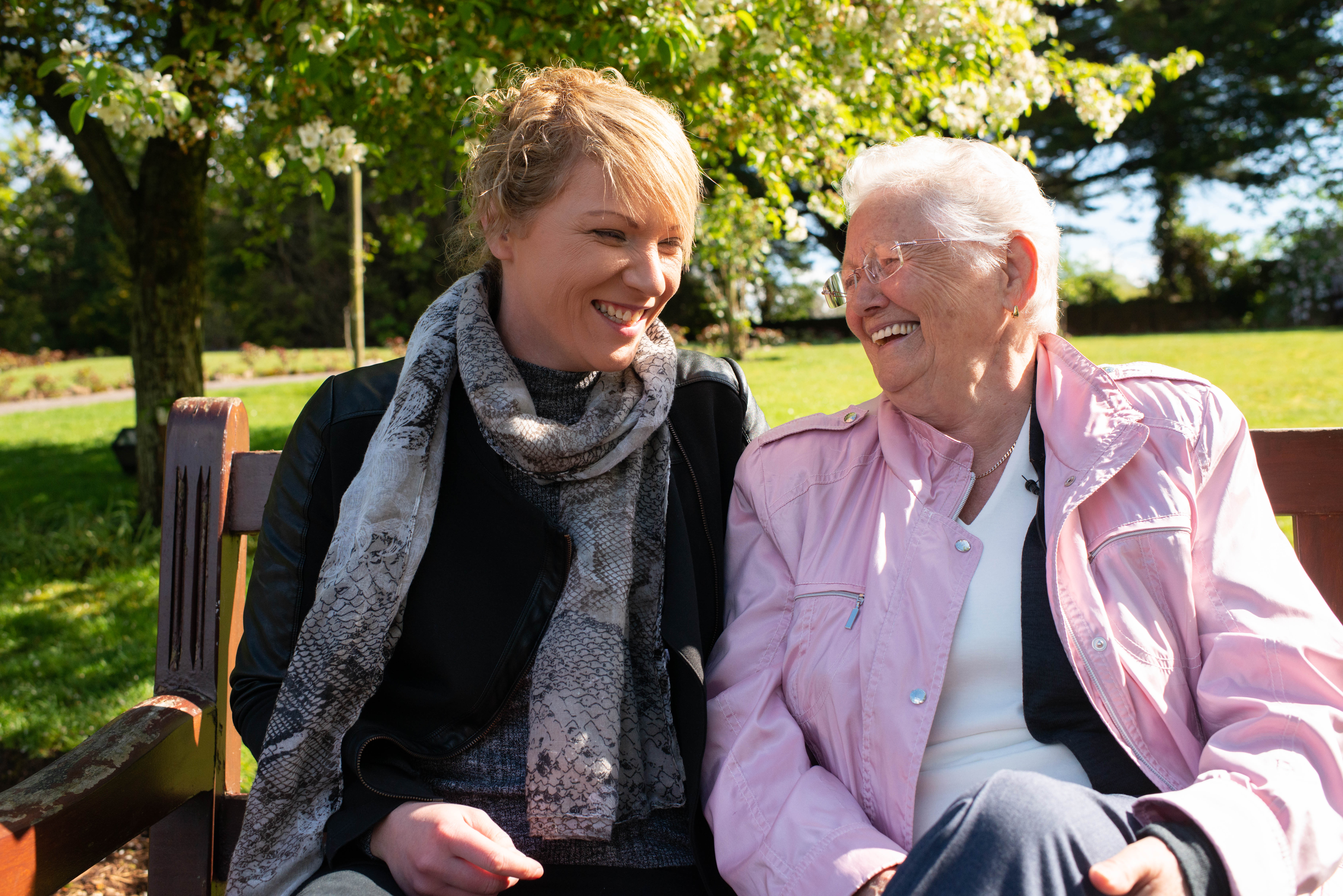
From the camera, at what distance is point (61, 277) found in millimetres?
33750

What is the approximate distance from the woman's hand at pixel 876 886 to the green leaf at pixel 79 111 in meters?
3.11

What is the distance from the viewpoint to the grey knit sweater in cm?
186

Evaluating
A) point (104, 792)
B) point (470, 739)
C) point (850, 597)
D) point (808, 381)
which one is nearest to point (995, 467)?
point (850, 597)

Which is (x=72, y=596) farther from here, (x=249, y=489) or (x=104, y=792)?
(x=104, y=792)

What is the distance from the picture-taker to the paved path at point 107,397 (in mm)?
14977

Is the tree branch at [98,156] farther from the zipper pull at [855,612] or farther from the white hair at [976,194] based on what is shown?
the zipper pull at [855,612]

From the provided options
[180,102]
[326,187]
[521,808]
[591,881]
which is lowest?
[591,881]

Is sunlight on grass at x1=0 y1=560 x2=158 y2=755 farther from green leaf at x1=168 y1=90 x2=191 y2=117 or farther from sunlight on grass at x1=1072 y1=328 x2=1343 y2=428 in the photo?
sunlight on grass at x1=1072 y1=328 x2=1343 y2=428

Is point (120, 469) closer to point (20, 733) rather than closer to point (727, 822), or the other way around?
point (20, 733)

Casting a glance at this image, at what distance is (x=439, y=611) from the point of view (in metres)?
1.92

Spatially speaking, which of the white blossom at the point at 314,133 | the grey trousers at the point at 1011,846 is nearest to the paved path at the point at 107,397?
the white blossom at the point at 314,133

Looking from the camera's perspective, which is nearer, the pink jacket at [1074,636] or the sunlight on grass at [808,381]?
the pink jacket at [1074,636]

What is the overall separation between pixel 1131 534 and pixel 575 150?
1331 mm

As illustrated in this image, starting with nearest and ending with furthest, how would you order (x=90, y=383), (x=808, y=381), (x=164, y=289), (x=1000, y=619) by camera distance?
(x=1000, y=619)
(x=164, y=289)
(x=808, y=381)
(x=90, y=383)
